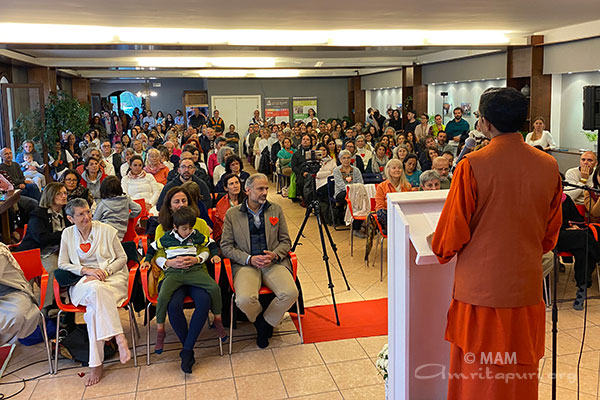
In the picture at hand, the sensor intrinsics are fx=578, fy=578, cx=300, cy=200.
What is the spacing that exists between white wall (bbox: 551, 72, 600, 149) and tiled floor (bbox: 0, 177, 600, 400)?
6.92m

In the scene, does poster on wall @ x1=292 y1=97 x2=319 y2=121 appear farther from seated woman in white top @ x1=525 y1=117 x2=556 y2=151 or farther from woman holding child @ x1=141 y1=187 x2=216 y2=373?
woman holding child @ x1=141 y1=187 x2=216 y2=373

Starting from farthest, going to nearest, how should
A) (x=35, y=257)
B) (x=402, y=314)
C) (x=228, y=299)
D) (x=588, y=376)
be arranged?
(x=228, y=299), (x=35, y=257), (x=588, y=376), (x=402, y=314)

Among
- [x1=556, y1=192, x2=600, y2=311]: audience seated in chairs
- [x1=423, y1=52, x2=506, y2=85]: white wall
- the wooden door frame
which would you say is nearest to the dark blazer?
[x1=556, y1=192, x2=600, y2=311]: audience seated in chairs

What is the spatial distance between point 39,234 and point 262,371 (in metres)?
2.33

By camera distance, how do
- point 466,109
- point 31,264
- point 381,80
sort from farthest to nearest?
point 381,80, point 466,109, point 31,264

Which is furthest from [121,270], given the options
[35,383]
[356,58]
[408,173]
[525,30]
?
[356,58]

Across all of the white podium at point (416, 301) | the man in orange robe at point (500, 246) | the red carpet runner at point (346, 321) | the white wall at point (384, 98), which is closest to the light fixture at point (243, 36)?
the red carpet runner at point (346, 321)

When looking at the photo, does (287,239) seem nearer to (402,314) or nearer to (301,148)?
(402,314)

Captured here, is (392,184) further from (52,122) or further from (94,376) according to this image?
(52,122)

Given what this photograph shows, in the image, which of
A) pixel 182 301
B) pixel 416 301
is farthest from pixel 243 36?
pixel 416 301

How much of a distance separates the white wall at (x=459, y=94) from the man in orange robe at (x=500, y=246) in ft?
36.4

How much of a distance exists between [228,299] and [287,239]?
68 centimetres

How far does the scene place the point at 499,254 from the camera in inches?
89.3

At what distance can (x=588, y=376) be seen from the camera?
12.5ft
